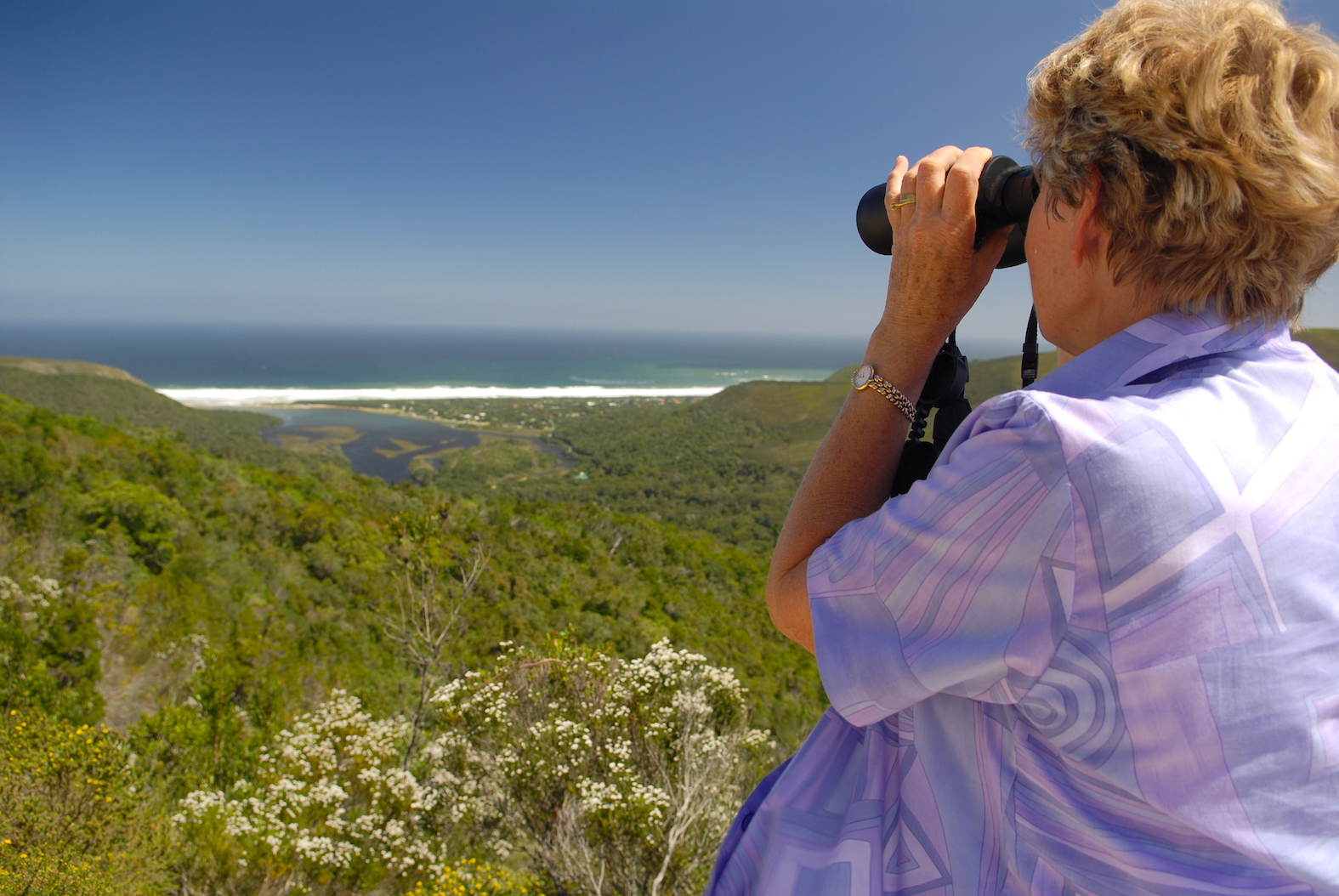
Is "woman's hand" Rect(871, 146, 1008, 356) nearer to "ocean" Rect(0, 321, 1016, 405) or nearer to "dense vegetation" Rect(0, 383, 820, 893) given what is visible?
"dense vegetation" Rect(0, 383, 820, 893)

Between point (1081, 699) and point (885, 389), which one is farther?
point (885, 389)

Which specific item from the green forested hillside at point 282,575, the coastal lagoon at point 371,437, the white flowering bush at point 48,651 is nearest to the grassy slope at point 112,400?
the coastal lagoon at point 371,437

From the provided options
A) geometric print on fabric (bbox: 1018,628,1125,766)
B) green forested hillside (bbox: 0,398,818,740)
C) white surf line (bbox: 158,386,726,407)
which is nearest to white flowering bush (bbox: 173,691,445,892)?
green forested hillside (bbox: 0,398,818,740)

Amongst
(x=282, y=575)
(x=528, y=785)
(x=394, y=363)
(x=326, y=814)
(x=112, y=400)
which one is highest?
(x=394, y=363)

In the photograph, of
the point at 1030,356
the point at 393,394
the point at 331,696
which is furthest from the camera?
the point at 393,394

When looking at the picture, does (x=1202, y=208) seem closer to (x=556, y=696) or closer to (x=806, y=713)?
(x=556, y=696)

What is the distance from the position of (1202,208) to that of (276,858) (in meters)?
3.37

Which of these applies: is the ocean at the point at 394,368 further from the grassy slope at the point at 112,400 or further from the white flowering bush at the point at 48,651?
the white flowering bush at the point at 48,651

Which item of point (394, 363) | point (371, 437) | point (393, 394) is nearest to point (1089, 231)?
point (371, 437)

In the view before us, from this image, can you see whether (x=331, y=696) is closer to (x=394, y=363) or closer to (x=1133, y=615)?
(x=1133, y=615)

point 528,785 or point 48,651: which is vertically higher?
point 48,651

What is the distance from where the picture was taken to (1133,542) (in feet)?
1.12

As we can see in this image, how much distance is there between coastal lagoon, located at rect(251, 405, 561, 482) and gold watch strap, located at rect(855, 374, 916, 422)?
2705cm

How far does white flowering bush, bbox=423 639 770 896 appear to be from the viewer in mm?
2729
